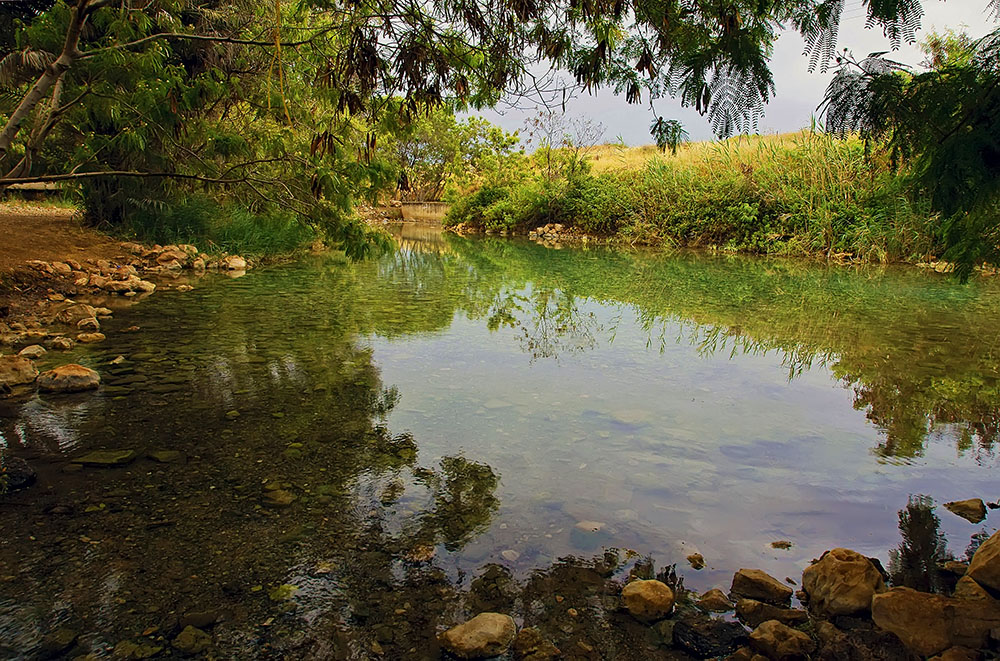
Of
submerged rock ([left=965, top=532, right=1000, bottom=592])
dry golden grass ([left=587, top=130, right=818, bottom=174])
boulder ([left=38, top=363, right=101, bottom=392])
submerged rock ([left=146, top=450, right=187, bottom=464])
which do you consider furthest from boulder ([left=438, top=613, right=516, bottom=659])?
dry golden grass ([left=587, top=130, right=818, bottom=174])

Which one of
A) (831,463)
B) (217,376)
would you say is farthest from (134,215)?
(831,463)

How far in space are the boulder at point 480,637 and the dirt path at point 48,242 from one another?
8.78 meters

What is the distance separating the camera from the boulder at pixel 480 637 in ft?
7.00

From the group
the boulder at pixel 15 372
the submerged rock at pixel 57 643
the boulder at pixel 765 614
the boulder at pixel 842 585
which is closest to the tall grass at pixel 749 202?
the boulder at pixel 842 585

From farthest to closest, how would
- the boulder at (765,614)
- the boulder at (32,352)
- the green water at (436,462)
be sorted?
the boulder at (32,352)
the green water at (436,462)
the boulder at (765,614)

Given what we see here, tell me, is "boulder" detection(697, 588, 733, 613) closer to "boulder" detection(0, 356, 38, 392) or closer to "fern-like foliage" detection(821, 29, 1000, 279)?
"fern-like foliage" detection(821, 29, 1000, 279)

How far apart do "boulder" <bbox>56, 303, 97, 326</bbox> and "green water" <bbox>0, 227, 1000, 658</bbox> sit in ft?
1.26

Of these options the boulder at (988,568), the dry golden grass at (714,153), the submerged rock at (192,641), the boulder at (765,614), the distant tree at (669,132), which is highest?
the dry golden grass at (714,153)

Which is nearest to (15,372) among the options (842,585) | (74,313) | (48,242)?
(74,313)

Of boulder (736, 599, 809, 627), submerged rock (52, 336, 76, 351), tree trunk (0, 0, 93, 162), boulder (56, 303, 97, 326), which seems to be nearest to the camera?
boulder (736, 599, 809, 627)

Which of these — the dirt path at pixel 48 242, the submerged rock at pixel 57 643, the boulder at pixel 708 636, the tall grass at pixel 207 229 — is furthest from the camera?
the tall grass at pixel 207 229

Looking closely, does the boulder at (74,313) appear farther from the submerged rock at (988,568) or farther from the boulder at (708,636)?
the submerged rock at (988,568)

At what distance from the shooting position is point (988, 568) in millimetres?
2273

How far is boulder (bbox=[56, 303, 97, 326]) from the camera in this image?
6891 mm
